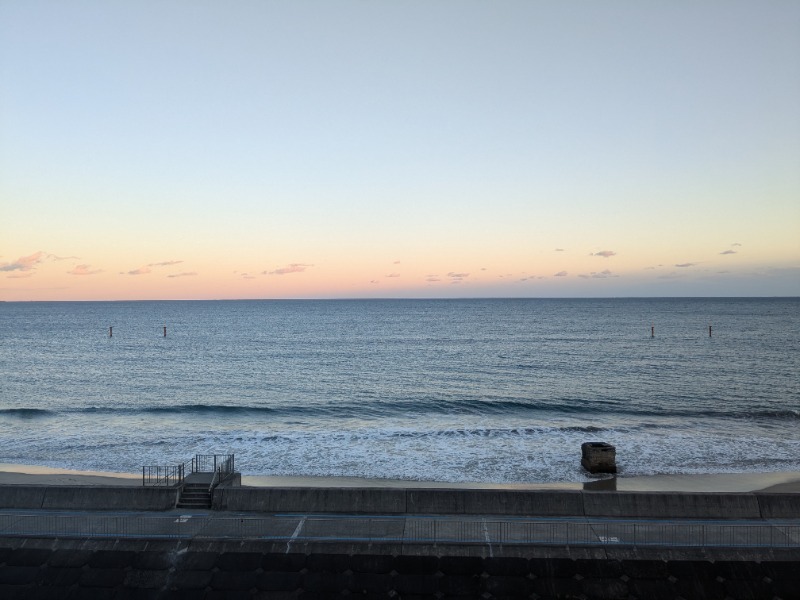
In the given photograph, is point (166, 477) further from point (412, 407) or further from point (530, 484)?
point (412, 407)

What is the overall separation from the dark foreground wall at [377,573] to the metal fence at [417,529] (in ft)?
10.7

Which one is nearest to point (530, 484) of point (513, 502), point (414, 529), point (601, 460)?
point (601, 460)

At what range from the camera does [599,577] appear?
37.0 ft

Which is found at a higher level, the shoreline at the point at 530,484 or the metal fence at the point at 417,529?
the metal fence at the point at 417,529

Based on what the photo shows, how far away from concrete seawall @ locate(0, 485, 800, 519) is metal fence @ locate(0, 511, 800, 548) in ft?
2.77

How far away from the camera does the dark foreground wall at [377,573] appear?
1100 cm

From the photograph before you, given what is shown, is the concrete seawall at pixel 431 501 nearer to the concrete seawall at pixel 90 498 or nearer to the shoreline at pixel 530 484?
the concrete seawall at pixel 90 498

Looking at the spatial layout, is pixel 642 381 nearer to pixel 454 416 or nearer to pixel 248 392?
pixel 454 416

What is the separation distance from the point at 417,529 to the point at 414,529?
0.12 meters

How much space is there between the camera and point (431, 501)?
58.4 feet

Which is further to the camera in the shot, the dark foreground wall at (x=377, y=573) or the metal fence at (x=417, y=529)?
the metal fence at (x=417, y=529)

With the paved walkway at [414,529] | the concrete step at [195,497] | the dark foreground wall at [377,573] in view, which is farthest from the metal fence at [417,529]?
the dark foreground wall at [377,573]

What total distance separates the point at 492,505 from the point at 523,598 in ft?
23.2

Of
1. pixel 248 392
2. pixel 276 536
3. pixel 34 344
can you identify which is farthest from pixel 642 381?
pixel 34 344
